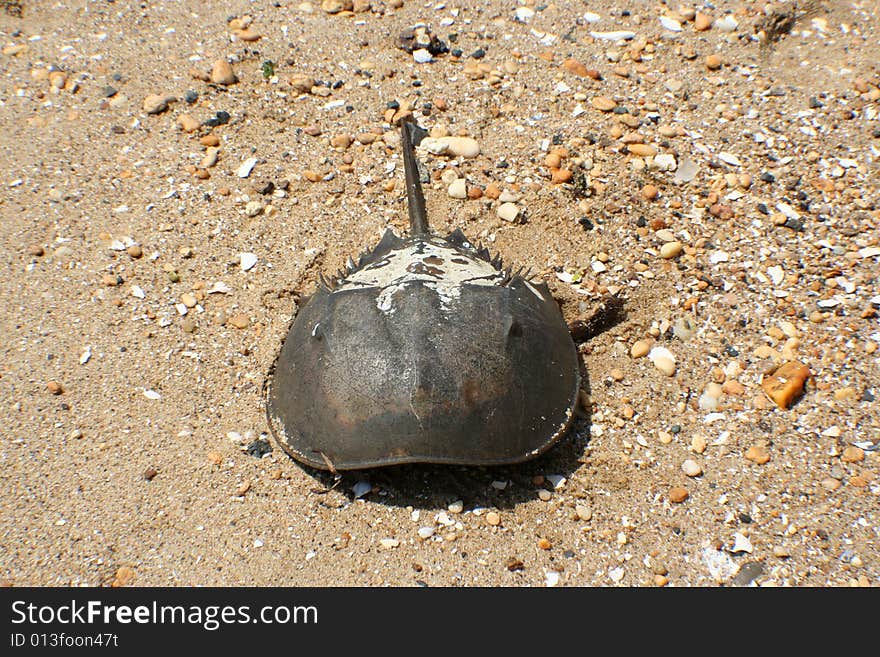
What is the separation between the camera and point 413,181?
3500mm

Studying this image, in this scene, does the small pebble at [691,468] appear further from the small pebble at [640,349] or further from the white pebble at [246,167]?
the white pebble at [246,167]

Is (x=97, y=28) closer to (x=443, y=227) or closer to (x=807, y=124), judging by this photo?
(x=443, y=227)

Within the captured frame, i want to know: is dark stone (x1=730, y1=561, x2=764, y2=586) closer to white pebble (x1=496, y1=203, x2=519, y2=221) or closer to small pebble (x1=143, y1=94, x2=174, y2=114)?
white pebble (x1=496, y1=203, x2=519, y2=221)

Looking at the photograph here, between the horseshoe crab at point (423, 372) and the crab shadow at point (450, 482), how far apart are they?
27 centimetres

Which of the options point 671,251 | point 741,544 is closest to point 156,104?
point 671,251

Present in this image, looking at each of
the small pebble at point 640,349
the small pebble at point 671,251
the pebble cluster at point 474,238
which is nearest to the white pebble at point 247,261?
the pebble cluster at point 474,238

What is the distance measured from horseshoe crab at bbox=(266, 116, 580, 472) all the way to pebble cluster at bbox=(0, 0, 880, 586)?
1.20 feet

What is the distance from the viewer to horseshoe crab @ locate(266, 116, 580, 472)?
2201 mm

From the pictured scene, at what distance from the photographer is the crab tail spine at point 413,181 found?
10.9 feet

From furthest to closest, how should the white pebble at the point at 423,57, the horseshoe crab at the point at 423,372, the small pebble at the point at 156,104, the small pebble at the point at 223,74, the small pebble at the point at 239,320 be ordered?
the white pebble at the point at 423,57
the small pebble at the point at 223,74
the small pebble at the point at 156,104
the small pebble at the point at 239,320
the horseshoe crab at the point at 423,372

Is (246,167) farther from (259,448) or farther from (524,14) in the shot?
(524,14)

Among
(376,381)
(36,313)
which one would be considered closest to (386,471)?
(376,381)

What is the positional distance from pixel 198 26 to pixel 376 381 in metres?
3.44

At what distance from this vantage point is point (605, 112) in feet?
13.0
